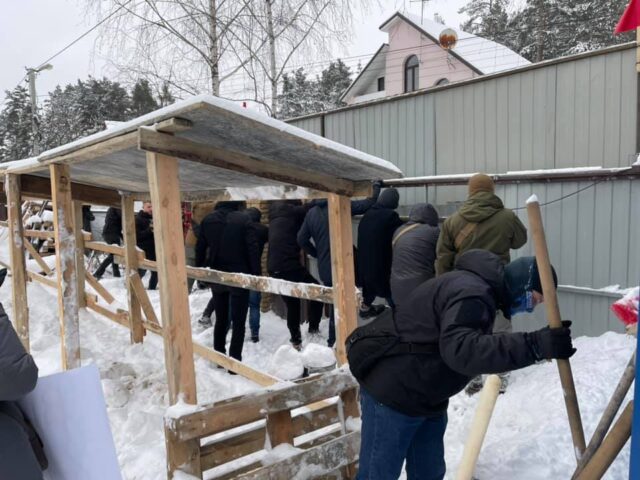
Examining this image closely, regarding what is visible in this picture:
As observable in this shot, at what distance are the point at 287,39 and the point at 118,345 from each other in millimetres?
9072

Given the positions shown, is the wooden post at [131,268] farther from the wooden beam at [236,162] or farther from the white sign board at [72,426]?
A: the white sign board at [72,426]

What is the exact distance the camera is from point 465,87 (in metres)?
Result: 5.70

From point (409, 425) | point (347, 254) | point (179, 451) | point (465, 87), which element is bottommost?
point (179, 451)

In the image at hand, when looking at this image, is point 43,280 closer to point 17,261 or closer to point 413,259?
point 17,261

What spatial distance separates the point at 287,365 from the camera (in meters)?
3.86

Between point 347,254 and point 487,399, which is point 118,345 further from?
point 487,399

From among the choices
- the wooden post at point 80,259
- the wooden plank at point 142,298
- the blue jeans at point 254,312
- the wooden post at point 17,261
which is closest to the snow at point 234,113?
the wooden post at point 17,261

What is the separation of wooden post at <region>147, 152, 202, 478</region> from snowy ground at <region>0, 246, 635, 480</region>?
0.90 meters

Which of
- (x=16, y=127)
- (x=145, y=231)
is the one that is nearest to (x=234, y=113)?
(x=145, y=231)

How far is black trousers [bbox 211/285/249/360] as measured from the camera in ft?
17.3

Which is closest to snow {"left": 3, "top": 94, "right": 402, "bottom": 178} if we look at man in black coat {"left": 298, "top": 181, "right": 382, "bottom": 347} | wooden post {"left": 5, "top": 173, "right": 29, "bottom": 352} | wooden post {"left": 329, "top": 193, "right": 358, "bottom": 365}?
wooden post {"left": 329, "top": 193, "right": 358, "bottom": 365}

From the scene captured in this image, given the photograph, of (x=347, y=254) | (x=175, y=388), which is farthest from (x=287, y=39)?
(x=175, y=388)

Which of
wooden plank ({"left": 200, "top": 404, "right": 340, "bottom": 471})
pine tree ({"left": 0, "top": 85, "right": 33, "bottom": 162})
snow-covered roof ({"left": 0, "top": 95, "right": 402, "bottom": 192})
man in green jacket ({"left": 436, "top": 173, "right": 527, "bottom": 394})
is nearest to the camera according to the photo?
snow-covered roof ({"left": 0, "top": 95, "right": 402, "bottom": 192})

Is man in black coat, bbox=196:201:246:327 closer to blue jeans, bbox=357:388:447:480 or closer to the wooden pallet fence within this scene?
the wooden pallet fence
